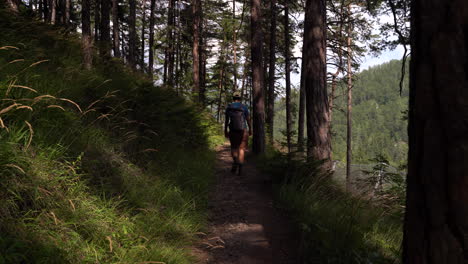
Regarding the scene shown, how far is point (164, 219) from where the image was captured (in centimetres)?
350

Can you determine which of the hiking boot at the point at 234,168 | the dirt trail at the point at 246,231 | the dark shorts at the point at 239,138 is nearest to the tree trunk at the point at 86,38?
the dark shorts at the point at 239,138

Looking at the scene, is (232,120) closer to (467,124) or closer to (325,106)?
(325,106)

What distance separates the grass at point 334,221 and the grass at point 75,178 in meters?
1.47

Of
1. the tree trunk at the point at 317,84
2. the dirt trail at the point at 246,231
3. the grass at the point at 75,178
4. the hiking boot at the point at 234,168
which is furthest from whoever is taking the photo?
the hiking boot at the point at 234,168

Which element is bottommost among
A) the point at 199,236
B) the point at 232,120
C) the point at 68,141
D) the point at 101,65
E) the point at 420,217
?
the point at 199,236

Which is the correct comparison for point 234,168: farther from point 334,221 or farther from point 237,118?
point 334,221

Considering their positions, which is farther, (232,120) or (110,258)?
(232,120)

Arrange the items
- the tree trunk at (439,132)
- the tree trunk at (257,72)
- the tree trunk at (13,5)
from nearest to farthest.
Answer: the tree trunk at (439,132)
the tree trunk at (13,5)
the tree trunk at (257,72)

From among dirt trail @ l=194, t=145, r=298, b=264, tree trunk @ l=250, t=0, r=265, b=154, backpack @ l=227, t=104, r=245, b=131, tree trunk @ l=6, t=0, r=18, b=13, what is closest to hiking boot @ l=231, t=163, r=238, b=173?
backpack @ l=227, t=104, r=245, b=131

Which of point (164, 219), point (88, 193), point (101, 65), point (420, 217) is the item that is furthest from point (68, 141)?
point (101, 65)

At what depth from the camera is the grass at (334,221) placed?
297cm

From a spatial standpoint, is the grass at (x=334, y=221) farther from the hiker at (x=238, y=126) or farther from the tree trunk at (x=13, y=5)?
the tree trunk at (x=13, y=5)

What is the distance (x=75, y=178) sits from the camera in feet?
8.62

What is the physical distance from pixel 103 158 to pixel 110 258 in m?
1.53
